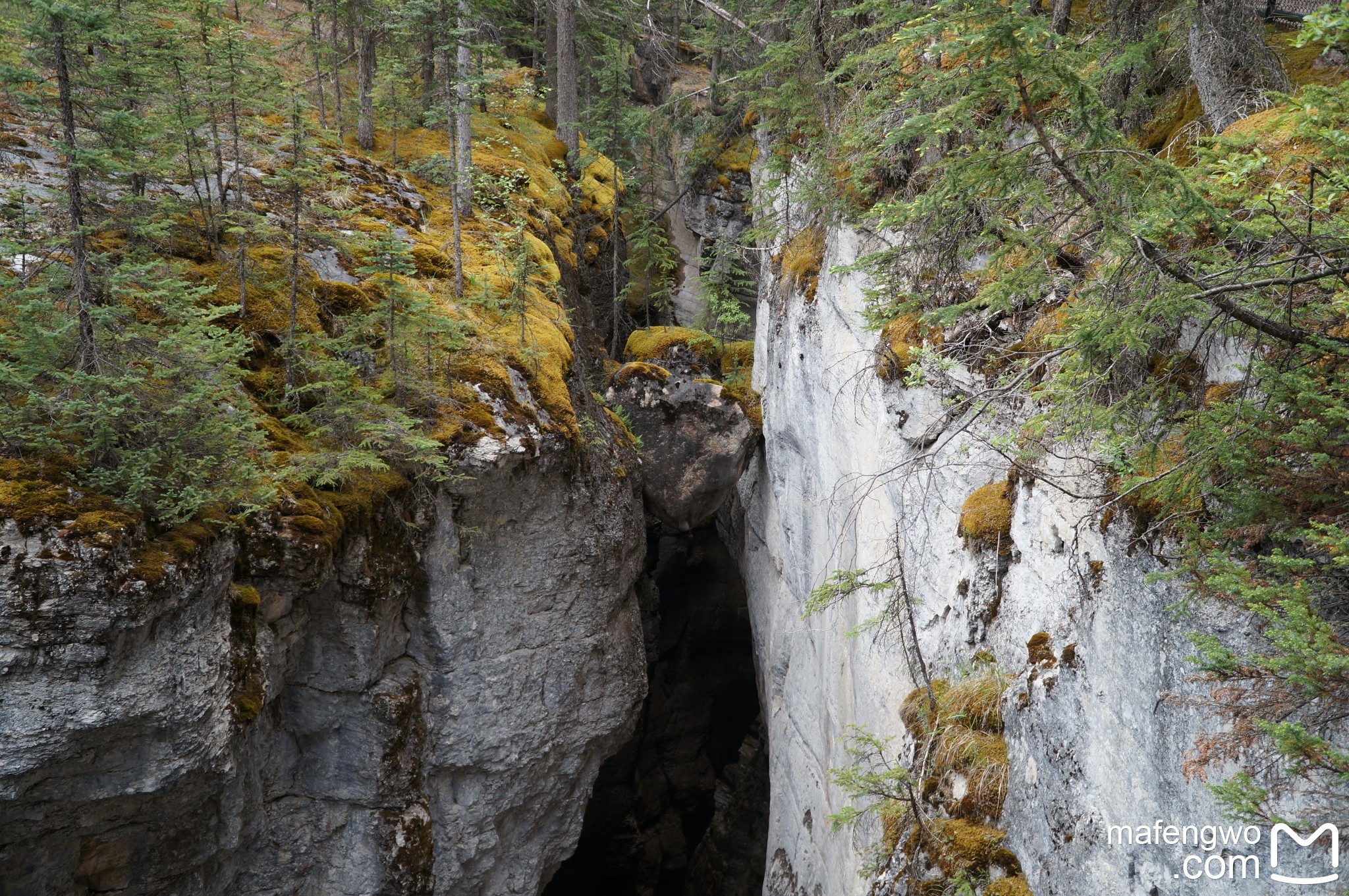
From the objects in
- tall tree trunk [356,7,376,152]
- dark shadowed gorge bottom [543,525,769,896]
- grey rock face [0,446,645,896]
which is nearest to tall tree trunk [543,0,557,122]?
tall tree trunk [356,7,376,152]

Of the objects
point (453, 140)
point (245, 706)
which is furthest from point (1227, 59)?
point (245, 706)

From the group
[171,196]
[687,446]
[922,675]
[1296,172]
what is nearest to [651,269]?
[687,446]

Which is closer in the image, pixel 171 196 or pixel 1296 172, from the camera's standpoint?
Answer: pixel 1296 172

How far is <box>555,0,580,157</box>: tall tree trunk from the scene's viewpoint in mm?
15461

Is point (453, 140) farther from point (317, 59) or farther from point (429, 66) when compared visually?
point (317, 59)

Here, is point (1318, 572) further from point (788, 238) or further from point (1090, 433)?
point (788, 238)

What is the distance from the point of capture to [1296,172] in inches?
159

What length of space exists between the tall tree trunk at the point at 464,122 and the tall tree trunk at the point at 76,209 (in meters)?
4.92

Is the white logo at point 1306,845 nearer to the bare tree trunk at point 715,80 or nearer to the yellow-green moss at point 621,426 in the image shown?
the yellow-green moss at point 621,426

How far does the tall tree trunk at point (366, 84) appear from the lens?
42.6 ft

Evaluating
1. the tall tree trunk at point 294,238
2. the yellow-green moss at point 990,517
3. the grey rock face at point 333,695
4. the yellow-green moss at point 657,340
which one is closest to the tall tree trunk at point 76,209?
the grey rock face at point 333,695

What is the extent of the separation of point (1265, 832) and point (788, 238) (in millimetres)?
9962

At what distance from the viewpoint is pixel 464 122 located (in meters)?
11.9

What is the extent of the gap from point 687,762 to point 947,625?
42.2 feet
